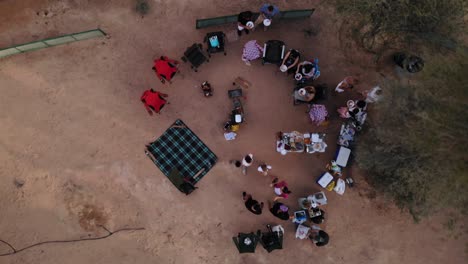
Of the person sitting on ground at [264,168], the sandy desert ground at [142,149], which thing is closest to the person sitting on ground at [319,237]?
the sandy desert ground at [142,149]

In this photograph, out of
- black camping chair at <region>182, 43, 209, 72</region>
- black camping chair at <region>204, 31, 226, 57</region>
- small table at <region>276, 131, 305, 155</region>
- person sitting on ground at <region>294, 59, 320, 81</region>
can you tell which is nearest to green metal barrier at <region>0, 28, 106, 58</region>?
black camping chair at <region>182, 43, 209, 72</region>

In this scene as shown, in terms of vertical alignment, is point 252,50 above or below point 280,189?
above

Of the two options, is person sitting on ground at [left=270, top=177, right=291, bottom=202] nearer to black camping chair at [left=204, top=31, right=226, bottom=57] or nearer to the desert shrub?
black camping chair at [left=204, top=31, right=226, bottom=57]

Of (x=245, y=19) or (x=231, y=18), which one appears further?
(x=231, y=18)

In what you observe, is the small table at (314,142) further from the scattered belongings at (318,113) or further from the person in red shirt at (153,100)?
the person in red shirt at (153,100)

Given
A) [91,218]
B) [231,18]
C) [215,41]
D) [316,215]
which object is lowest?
[91,218]

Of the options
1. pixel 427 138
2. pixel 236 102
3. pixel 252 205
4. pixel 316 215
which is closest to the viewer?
pixel 427 138

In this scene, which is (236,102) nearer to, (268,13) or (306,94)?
(306,94)

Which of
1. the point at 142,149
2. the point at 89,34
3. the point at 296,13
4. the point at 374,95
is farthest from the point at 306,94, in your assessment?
the point at 89,34
